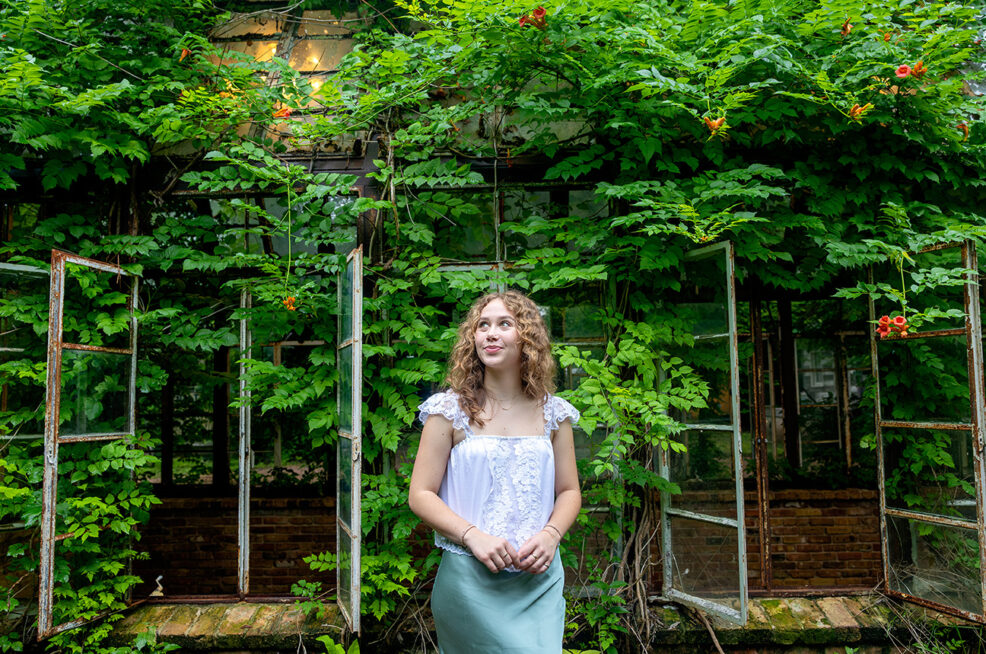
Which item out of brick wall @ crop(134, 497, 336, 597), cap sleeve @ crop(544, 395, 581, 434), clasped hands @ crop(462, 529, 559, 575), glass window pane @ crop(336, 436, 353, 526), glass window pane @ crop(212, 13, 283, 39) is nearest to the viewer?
clasped hands @ crop(462, 529, 559, 575)

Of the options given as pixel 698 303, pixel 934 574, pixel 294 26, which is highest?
pixel 294 26

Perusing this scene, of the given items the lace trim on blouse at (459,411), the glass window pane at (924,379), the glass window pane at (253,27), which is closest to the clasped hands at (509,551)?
the lace trim on blouse at (459,411)

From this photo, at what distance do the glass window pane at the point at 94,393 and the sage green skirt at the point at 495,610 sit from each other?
2383 millimetres

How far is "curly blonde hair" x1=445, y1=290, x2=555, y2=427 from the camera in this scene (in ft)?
6.43

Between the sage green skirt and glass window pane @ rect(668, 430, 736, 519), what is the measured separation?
5.34ft

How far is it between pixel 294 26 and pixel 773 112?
2.90m

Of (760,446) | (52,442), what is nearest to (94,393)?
(52,442)

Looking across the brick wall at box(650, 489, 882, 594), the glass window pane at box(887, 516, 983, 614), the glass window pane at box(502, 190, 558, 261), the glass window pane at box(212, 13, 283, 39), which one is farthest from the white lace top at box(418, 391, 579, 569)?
the brick wall at box(650, 489, 882, 594)

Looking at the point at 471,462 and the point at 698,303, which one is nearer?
the point at 471,462

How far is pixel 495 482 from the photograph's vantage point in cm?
188

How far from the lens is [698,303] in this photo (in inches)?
135

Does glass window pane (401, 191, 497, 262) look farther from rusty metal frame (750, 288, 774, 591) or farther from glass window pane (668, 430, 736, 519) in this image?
rusty metal frame (750, 288, 774, 591)

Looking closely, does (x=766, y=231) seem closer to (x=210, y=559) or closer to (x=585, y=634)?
(x=585, y=634)

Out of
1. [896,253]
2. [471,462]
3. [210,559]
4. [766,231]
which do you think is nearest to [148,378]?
[210,559]
